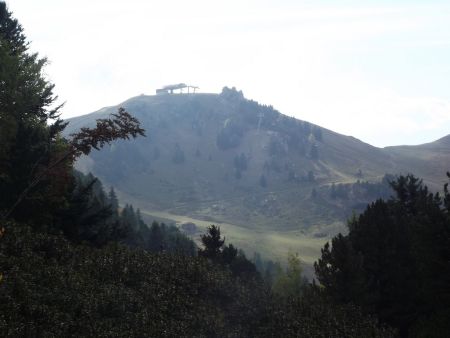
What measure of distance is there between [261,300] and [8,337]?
19371 millimetres

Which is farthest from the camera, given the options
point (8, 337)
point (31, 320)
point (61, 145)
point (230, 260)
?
point (230, 260)

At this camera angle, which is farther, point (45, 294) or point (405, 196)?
point (405, 196)

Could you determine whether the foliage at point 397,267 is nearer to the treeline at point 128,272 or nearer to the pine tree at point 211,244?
the treeline at point 128,272

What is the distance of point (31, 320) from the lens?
53.4ft

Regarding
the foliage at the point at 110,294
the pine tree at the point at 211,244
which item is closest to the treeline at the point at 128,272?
the foliage at the point at 110,294

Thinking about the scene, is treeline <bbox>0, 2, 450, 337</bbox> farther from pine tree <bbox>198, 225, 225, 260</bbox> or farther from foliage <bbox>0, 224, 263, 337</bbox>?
pine tree <bbox>198, 225, 225, 260</bbox>

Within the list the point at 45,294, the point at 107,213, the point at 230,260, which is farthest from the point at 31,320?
the point at 230,260

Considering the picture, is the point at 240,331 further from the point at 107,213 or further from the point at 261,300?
the point at 107,213

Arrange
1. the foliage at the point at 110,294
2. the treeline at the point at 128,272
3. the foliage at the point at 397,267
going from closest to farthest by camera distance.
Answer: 1. the foliage at the point at 110,294
2. the treeline at the point at 128,272
3. the foliage at the point at 397,267

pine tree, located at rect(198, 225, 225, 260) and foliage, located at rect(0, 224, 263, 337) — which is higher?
foliage, located at rect(0, 224, 263, 337)

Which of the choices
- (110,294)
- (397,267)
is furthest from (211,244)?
(110,294)

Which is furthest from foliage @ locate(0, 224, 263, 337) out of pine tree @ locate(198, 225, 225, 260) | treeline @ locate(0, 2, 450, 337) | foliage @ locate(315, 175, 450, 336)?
pine tree @ locate(198, 225, 225, 260)

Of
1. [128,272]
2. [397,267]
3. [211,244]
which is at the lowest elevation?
[211,244]

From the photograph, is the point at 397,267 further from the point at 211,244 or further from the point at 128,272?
the point at 128,272
